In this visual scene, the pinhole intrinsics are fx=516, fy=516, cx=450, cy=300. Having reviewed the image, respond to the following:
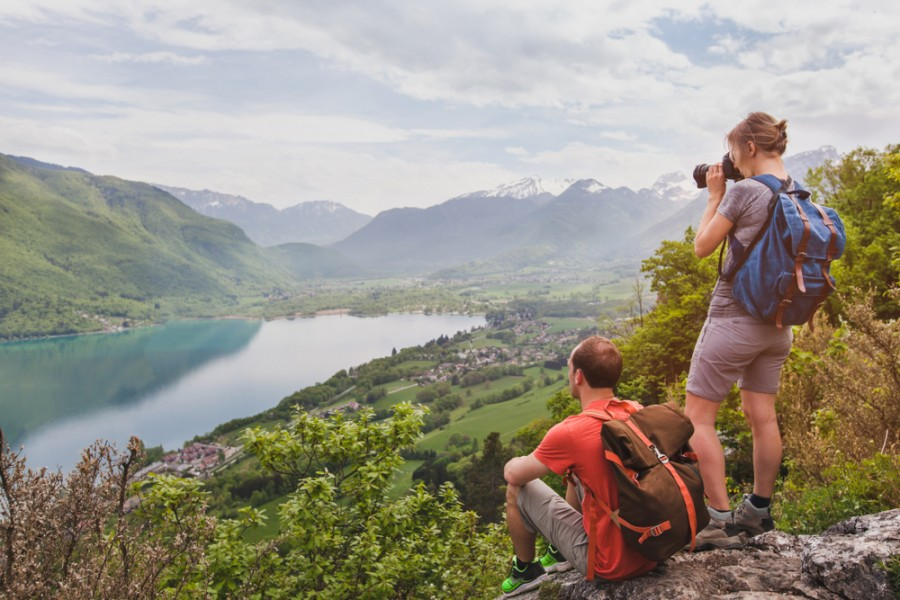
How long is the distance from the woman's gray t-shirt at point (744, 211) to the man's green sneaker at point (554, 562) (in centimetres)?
188

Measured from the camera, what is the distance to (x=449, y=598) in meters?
5.80

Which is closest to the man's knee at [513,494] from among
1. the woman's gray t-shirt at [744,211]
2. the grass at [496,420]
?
the woman's gray t-shirt at [744,211]

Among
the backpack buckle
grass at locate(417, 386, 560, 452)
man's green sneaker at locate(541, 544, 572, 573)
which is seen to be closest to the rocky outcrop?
man's green sneaker at locate(541, 544, 572, 573)

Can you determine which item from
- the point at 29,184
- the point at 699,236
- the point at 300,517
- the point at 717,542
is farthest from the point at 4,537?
the point at 29,184

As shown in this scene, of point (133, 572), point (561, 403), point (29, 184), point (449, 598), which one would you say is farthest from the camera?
point (29, 184)

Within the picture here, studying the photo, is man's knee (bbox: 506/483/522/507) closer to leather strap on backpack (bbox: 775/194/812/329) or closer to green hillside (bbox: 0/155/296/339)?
leather strap on backpack (bbox: 775/194/812/329)

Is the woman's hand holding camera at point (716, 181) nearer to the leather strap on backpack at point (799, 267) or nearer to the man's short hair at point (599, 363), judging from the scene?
the leather strap on backpack at point (799, 267)

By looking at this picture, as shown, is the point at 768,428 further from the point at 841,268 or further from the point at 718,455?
the point at 841,268

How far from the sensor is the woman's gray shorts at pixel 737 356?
2.92 meters

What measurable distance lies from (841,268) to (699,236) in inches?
488

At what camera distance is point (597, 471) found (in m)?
2.70

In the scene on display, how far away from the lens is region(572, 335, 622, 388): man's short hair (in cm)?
290

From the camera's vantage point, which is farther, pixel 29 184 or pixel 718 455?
pixel 29 184

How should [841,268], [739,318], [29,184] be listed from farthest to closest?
[29,184], [841,268], [739,318]
